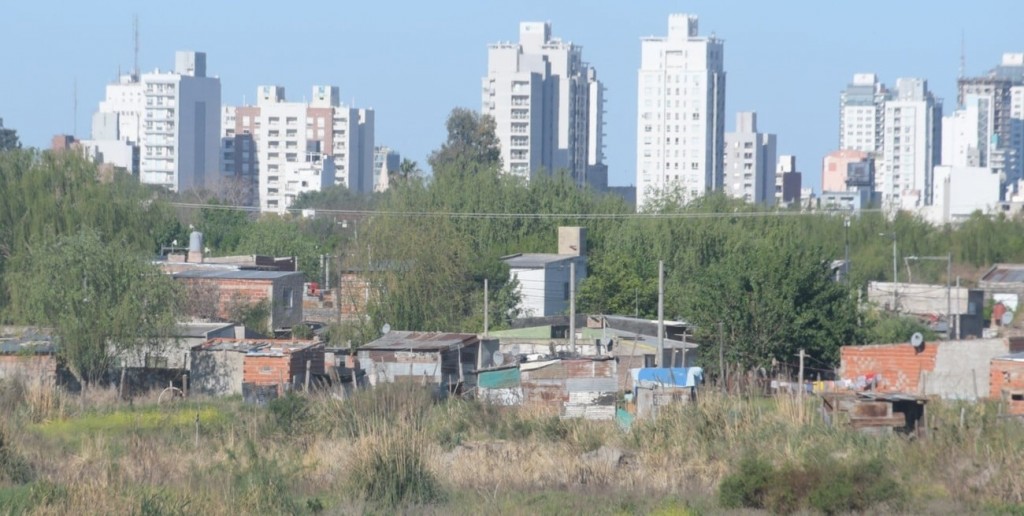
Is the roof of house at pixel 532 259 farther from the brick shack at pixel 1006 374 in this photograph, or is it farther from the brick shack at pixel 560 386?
the brick shack at pixel 1006 374

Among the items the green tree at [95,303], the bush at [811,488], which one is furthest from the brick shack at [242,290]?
the bush at [811,488]

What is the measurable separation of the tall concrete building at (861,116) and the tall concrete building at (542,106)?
55391 millimetres

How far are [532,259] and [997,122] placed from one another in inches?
5399

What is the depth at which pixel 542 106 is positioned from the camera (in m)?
126

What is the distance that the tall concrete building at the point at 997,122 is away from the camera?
6511 inches

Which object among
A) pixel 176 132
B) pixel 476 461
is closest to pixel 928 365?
pixel 476 461

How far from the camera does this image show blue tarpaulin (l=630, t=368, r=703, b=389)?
24.8 metres

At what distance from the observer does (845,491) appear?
15594 millimetres

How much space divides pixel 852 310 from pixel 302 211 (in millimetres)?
54097

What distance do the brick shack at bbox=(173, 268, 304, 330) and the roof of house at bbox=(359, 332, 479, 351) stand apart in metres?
8.24

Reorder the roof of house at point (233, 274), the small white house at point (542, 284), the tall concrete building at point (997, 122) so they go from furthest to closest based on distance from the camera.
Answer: the tall concrete building at point (997, 122)
the small white house at point (542, 284)
the roof of house at point (233, 274)

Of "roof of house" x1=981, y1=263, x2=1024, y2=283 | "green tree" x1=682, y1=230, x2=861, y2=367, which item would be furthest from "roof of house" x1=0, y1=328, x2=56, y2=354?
"roof of house" x1=981, y1=263, x2=1024, y2=283

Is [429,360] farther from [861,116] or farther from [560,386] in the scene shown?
[861,116]

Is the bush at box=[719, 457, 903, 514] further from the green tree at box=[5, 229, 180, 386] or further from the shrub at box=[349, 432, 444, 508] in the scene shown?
the green tree at box=[5, 229, 180, 386]
